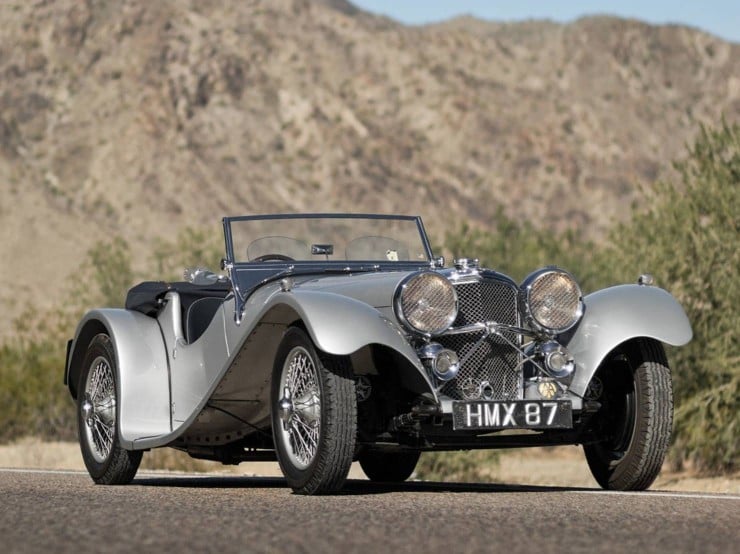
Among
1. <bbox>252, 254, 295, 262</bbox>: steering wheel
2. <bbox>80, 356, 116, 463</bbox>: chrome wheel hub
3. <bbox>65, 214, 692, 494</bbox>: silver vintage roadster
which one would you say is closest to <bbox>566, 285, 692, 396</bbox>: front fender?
<bbox>65, 214, 692, 494</bbox>: silver vintage roadster

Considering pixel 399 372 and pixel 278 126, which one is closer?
pixel 399 372

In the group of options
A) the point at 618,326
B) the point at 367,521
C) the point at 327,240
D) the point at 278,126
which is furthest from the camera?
the point at 278,126

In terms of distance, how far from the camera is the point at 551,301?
7.76 metres

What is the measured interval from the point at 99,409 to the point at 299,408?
8.44 ft

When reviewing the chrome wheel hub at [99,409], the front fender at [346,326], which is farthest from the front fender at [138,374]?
the front fender at [346,326]

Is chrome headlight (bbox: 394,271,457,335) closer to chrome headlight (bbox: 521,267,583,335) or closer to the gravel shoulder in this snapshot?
chrome headlight (bbox: 521,267,583,335)

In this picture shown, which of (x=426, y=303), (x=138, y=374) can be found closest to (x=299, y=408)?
(x=426, y=303)

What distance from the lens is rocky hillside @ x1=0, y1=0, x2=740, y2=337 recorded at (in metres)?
59.4

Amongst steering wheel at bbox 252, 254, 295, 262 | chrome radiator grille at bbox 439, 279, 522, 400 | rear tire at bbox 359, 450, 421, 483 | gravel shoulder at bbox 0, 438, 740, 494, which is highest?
steering wheel at bbox 252, 254, 295, 262

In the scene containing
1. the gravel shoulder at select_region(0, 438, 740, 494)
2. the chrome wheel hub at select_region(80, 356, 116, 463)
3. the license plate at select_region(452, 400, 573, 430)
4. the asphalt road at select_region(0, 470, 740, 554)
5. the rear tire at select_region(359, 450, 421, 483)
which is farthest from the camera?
the gravel shoulder at select_region(0, 438, 740, 494)

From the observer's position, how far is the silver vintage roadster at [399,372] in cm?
719

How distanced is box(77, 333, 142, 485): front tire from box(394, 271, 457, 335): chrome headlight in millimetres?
2630

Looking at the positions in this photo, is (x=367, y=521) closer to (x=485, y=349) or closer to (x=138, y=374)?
(x=485, y=349)

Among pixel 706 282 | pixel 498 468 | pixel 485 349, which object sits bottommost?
pixel 498 468
